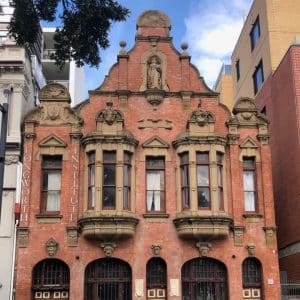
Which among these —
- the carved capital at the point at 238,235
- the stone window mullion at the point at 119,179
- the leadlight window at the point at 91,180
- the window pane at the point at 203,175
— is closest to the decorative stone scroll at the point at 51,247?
the leadlight window at the point at 91,180

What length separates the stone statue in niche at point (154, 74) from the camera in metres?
26.6

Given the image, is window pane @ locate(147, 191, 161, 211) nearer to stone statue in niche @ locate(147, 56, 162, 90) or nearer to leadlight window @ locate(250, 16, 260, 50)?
stone statue in niche @ locate(147, 56, 162, 90)

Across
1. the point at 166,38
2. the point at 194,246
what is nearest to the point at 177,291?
the point at 194,246

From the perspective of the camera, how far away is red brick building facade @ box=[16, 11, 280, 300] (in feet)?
78.9

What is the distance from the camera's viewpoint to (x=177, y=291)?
24031 millimetres

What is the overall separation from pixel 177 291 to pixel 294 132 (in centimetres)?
1017

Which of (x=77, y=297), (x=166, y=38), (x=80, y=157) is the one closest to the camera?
(x=77, y=297)

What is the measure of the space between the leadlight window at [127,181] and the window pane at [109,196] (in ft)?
1.66

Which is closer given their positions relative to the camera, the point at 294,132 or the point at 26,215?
the point at 26,215

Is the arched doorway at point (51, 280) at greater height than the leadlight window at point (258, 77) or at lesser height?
lesser

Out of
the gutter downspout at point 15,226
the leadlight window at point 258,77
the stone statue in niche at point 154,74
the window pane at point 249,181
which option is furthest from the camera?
the leadlight window at point 258,77

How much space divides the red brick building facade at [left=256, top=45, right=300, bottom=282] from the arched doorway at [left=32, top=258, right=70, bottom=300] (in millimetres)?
11166

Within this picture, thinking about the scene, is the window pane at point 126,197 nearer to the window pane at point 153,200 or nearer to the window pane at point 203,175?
the window pane at point 153,200

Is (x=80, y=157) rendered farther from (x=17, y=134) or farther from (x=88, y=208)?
(x=17, y=134)
